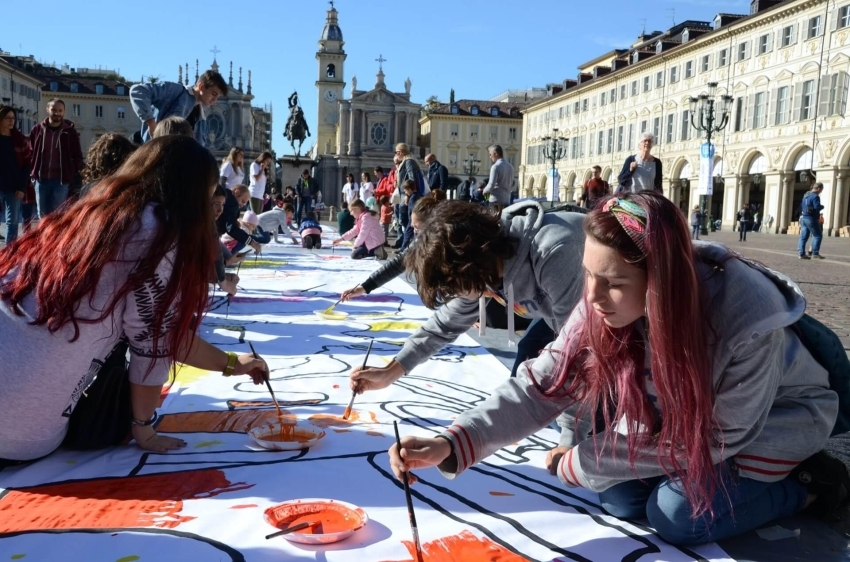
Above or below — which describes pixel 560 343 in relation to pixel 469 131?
below

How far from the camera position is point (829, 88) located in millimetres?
27109

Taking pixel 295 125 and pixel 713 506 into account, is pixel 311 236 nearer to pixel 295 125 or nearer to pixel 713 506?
pixel 713 506

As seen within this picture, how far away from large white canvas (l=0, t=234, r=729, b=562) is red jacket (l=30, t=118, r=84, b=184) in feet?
14.4

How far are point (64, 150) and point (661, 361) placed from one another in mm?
6518

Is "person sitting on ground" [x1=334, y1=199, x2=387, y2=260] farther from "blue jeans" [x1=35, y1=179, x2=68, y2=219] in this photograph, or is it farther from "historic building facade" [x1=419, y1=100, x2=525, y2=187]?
"historic building facade" [x1=419, y1=100, x2=525, y2=187]

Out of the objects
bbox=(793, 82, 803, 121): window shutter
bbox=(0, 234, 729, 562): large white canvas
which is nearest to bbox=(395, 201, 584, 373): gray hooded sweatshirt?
bbox=(0, 234, 729, 562): large white canvas

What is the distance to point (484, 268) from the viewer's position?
2152mm

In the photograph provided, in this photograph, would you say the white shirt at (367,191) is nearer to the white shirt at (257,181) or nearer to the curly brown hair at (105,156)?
the white shirt at (257,181)

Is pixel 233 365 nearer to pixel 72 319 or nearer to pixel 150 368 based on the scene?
pixel 150 368

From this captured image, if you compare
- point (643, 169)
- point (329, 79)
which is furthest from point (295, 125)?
point (329, 79)

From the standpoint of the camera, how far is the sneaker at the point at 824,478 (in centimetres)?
188

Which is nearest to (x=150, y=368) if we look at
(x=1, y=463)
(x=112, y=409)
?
(x=112, y=409)

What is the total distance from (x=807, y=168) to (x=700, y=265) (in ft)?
101

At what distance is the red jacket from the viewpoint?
666 centimetres
